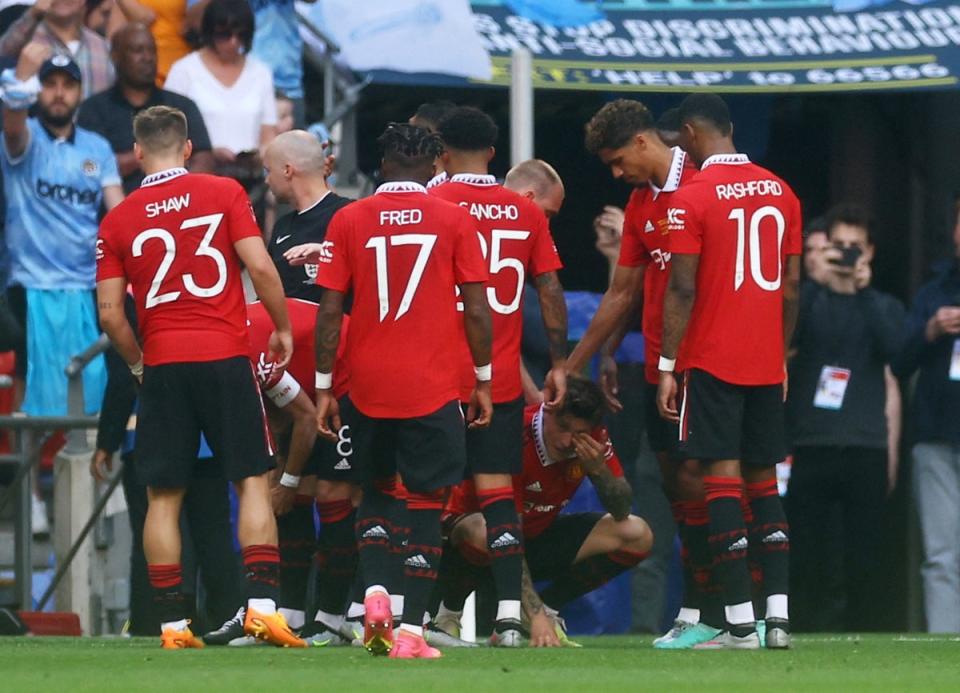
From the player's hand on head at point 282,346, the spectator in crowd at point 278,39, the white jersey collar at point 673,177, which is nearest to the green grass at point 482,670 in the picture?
the player's hand on head at point 282,346

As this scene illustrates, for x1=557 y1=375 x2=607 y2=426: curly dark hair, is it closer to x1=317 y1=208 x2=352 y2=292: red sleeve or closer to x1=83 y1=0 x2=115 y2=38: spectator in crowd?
x1=317 y1=208 x2=352 y2=292: red sleeve

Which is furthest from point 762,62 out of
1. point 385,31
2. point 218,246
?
point 218,246

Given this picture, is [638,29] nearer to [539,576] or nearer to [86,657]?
[539,576]

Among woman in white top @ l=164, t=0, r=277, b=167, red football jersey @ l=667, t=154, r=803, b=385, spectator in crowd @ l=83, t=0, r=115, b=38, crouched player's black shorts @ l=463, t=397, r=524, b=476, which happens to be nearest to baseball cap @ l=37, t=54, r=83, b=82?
woman in white top @ l=164, t=0, r=277, b=167

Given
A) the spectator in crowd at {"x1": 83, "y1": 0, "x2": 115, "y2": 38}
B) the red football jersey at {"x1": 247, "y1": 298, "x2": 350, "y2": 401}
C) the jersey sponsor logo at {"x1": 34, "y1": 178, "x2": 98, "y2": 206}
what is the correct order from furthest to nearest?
the spectator in crowd at {"x1": 83, "y1": 0, "x2": 115, "y2": 38}, the jersey sponsor logo at {"x1": 34, "y1": 178, "x2": 98, "y2": 206}, the red football jersey at {"x1": 247, "y1": 298, "x2": 350, "y2": 401}

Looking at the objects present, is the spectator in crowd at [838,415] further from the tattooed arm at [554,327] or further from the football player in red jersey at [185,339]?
the football player in red jersey at [185,339]

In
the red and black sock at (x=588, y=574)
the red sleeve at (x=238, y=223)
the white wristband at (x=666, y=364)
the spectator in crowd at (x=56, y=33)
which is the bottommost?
the red and black sock at (x=588, y=574)

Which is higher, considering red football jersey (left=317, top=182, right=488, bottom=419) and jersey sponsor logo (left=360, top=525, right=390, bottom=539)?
red football jersey (left=317, top=182, right=488, bottom=419)

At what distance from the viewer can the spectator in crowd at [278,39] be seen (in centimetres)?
1498

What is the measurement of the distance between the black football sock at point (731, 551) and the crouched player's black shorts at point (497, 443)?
0.96 metres

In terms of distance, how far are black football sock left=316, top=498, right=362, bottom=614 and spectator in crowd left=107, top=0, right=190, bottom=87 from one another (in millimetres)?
5196

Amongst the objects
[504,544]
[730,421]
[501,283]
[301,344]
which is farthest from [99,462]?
[730,421]

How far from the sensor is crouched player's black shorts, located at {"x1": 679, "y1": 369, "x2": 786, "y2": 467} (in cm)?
948

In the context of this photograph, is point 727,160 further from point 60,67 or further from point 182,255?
point 60,67
